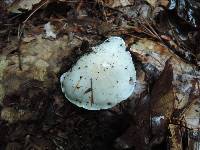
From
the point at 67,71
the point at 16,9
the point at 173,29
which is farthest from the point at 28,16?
the point at 173,29

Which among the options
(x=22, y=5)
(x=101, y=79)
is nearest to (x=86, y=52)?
(x=101, y=79)

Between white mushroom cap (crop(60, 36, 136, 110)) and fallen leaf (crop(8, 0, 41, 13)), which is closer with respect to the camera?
white mushroom cap (crop(60, 36, 136, 110))

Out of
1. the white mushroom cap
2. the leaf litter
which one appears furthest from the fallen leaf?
the white mushroom cap

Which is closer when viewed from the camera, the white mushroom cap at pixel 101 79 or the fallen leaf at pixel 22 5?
the white mushroom cap at pixel 101 79

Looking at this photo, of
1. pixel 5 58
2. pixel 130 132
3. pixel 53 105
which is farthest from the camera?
pixel 5 58

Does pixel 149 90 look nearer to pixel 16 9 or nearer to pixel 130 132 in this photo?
pixel 130 132

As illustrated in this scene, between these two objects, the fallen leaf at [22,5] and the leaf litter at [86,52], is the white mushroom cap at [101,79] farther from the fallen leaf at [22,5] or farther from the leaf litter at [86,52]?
the fallen leaf at [22,5]

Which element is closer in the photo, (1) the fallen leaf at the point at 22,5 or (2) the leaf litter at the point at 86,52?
(2) the leaf litter at the point at 86,52

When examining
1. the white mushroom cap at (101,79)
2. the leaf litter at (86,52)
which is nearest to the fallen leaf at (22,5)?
the leaf litter at (86,52)

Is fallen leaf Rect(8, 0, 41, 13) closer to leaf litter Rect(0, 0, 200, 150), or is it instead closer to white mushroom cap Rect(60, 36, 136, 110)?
leaf litter Rect(0, 0, 200, 150)
